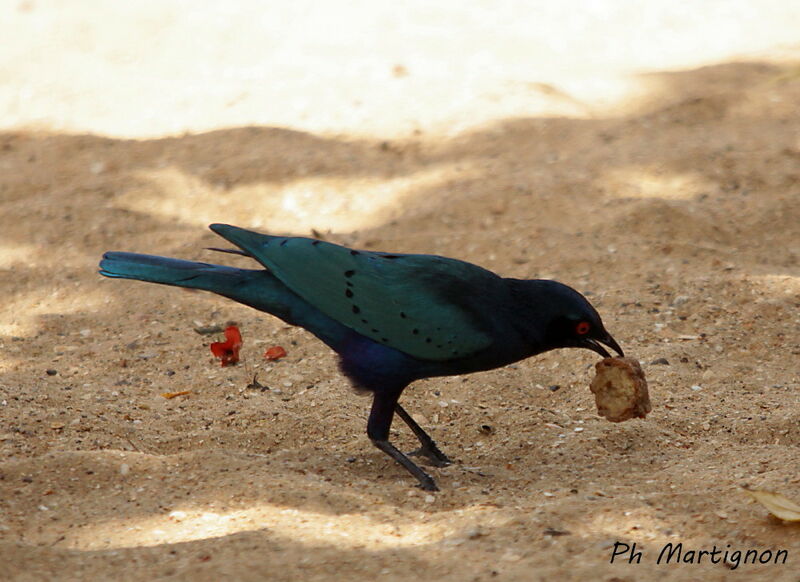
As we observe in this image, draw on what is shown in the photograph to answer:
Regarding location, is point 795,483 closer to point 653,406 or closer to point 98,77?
point 653,406

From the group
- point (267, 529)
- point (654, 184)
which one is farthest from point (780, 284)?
point (267, 529)

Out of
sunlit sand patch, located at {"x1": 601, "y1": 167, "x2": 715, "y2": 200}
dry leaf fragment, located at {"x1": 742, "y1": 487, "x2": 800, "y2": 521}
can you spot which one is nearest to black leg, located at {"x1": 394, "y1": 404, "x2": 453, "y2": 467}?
dry leaf fragment, located at {"x1": 742, "y1": 487, "x2": 800, "y2": 521}

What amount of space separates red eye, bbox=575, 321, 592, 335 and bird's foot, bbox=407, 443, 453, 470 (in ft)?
2.47

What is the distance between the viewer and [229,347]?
5125 mm

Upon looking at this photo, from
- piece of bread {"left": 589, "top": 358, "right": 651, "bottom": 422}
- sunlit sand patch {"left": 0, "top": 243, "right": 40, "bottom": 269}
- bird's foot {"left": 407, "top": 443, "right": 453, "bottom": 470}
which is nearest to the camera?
piece of bread {"left": 589, "top": 358, "right": 651, "bottom": 422}

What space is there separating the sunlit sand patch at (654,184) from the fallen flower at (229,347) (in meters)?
2.97

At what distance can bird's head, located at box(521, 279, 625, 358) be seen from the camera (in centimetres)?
415

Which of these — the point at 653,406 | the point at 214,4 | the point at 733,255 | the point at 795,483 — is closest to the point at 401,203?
the point at 733,255

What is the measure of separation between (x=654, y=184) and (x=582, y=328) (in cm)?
309

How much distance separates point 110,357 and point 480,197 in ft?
9.01

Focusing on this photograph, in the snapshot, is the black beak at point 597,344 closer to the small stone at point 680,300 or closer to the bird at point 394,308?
the bird at point 394,308

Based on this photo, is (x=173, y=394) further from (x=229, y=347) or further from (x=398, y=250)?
(x=398, y=250)

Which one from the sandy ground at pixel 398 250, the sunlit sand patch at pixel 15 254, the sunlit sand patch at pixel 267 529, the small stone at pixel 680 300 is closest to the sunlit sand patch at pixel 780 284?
the sandy ground at pixel 398 250

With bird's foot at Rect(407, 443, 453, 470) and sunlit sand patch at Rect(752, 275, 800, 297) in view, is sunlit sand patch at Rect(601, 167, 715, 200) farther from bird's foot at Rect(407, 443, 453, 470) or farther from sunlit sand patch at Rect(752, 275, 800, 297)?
bird's foot at Rect(407, 443, 453, 470)
